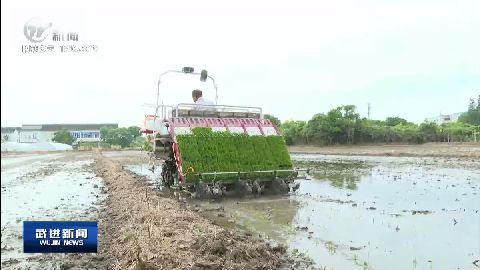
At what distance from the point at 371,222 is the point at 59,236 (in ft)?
17.9

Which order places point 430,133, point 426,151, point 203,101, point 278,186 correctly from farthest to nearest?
1. point 430,133
2. point 426,151
3. point 203,101
4. point 278,186

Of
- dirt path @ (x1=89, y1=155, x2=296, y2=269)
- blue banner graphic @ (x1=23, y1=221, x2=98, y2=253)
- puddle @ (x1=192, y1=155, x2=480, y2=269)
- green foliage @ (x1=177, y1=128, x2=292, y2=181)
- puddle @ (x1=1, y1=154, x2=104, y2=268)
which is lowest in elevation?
puddle @ (x1=1, y1=154, x2=104, y2=268)

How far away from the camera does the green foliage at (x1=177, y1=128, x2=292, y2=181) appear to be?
1090 cm

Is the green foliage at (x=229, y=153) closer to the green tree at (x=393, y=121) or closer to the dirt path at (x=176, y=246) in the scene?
the dirt path at (x=176, y=246)

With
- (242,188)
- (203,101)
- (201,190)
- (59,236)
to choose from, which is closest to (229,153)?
(242,188)

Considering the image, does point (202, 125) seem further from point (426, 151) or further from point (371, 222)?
point (426, 151)

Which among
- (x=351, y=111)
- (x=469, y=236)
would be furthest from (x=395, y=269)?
(x=351, y=111)

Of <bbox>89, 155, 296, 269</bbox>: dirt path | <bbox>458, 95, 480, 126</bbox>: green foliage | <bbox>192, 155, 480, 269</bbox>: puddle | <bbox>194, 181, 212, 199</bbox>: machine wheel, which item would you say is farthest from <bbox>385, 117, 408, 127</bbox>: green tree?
<bbox>89, 155, 296, 269</bbox>: dirt path

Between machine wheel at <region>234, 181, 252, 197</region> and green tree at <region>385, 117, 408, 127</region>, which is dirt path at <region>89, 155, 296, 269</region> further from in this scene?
green tree at <region>385, 117, 408, 127</region>

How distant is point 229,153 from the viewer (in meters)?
11.3

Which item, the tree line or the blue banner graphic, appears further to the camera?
the tree line

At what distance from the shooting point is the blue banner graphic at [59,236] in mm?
3840

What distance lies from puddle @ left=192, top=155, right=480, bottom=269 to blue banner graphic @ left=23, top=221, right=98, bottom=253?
107 inches

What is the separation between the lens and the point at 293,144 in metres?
55.7
